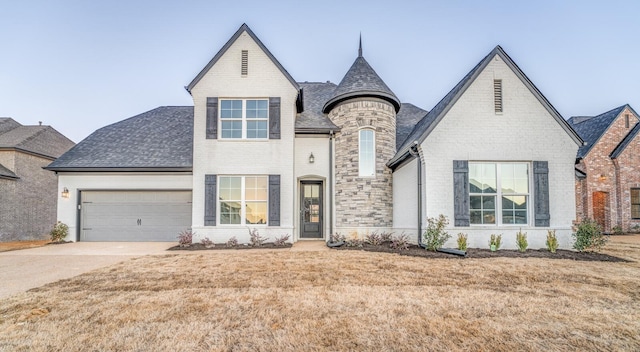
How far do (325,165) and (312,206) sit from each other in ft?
5.83

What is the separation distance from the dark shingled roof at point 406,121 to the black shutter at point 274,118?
4.88 meters

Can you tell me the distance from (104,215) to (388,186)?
11.1 metres

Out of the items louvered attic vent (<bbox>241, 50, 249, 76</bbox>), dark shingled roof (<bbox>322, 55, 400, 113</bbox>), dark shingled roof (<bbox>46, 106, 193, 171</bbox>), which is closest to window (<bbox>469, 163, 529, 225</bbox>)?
dark shingled roof (<bbox>322, 55, 400, 113</bbox>)

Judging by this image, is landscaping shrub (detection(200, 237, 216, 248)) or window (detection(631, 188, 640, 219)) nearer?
landscaping shrub (detection(200, 237, 216, 248))

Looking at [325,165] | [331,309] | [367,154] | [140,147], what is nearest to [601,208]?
[367,154]

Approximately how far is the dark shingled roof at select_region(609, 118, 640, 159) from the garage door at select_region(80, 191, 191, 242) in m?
21.6

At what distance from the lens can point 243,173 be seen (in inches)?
421

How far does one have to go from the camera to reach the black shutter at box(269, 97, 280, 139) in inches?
425

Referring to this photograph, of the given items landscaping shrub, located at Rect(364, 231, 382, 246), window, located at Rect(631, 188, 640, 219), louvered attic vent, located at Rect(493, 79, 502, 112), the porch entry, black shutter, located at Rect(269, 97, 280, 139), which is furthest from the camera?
window, located at Rect(631, 188, 640, 219)

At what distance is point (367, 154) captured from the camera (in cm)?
1120

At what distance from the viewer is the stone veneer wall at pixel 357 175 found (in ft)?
35.7

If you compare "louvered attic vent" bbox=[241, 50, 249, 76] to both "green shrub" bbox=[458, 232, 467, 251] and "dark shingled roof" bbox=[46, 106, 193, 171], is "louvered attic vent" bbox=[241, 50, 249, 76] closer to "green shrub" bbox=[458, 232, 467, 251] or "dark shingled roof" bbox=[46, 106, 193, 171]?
"dark shingled roof" bbox=[46, 106, 193, 171]

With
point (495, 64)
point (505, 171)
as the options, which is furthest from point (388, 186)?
point (495, 64)

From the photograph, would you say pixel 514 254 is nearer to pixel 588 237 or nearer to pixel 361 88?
pixel 588 237
